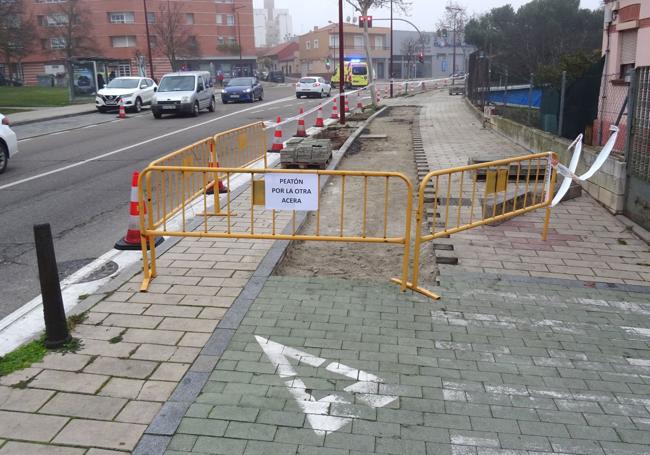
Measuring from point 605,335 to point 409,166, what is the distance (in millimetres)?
8529

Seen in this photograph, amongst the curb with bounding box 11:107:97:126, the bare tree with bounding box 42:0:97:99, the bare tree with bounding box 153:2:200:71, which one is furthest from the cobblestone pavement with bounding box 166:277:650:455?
the bare tree with bounding box 42:0:97:99

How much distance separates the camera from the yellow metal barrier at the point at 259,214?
5785mm

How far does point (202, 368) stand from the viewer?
4.23m

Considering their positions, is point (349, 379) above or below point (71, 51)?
below

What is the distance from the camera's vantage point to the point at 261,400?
3822 mm

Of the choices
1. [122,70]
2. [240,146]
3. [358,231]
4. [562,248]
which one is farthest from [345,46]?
[562,248]

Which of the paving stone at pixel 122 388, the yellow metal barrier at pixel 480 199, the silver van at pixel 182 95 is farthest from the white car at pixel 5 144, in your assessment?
the silver van at pixel 182 95

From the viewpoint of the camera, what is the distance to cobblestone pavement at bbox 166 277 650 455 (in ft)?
11.3

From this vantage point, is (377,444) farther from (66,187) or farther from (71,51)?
(71,51)

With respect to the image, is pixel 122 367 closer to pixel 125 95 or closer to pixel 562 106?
pixel 562 106

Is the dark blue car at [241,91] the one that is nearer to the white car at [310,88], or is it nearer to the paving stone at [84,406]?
the white car at [310,88]

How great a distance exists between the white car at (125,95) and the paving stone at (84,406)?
86.2ft

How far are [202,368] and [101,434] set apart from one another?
0.91m

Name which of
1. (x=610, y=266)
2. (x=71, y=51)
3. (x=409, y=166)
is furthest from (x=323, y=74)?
(x=610, y=266)
